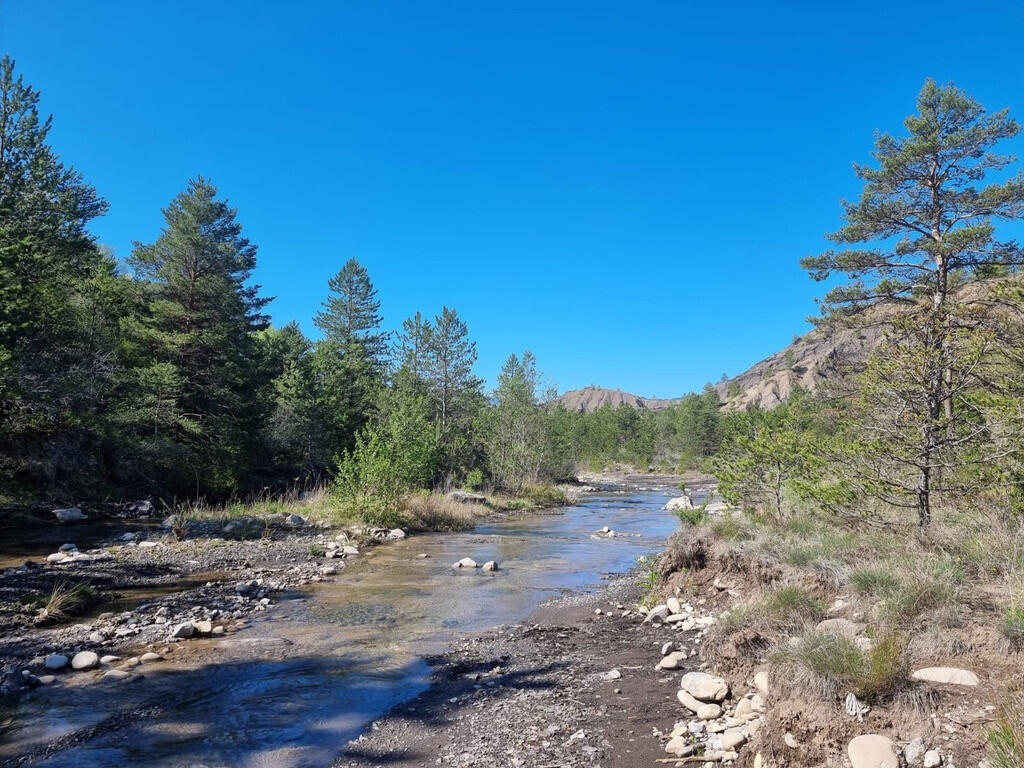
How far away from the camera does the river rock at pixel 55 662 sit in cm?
739

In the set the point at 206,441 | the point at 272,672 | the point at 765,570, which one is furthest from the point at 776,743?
the point at 206,441

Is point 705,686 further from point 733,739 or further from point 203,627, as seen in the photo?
point 203,627

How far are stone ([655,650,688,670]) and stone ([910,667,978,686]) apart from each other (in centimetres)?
290

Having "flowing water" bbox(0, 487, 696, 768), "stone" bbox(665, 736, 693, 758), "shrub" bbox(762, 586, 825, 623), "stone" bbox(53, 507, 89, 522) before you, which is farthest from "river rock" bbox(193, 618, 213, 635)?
"stone" bbox(53, 507, 89, 522)

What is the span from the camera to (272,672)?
25.2 feet

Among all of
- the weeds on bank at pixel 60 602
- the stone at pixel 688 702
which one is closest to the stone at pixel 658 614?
the stone at pixel 688 702

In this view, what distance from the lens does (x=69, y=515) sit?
67.1 ft

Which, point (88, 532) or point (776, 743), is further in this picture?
point (88, 532)

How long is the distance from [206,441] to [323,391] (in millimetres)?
9770

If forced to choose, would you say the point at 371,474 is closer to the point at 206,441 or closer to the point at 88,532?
the point at 88,532

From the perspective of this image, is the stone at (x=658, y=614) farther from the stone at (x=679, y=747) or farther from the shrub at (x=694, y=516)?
the stone at (x=679, y=747)

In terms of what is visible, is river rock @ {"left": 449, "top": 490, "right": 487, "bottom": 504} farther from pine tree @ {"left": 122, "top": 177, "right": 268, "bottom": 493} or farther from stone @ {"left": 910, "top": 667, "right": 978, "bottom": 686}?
stone @ {"left": 910, "top": 667, "right": 978, "bottom": 686}

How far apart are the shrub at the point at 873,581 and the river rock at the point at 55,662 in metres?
9.96

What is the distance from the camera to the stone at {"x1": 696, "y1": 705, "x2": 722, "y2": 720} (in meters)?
5.57
